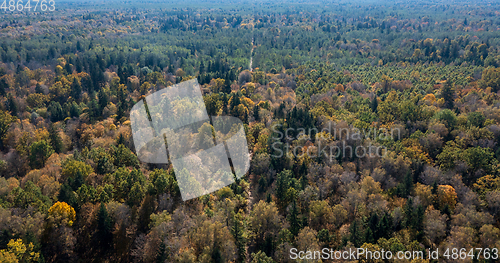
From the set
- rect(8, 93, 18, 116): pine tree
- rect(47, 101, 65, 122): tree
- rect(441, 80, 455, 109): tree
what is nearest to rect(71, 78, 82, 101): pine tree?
rect(47, 101, 65, 122): tree

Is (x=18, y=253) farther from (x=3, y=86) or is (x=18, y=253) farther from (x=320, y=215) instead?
(x=3, y=86)


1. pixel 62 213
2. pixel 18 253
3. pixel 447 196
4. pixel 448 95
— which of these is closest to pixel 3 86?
pixel 62 213

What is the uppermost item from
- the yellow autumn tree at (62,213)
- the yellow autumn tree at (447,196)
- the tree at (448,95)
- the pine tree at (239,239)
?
the tree at (448,95)

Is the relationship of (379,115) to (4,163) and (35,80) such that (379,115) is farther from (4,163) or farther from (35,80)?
(35,80)

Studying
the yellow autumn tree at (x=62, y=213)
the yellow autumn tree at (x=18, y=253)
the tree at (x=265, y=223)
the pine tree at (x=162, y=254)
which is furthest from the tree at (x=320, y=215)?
the yellow autumn tree at (x=18, y=253)

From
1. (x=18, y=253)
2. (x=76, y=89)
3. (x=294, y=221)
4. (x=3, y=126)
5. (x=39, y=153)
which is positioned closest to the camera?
(x=18, y=253)

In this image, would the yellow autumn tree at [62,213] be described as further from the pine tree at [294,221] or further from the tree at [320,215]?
the tree at [320,215]

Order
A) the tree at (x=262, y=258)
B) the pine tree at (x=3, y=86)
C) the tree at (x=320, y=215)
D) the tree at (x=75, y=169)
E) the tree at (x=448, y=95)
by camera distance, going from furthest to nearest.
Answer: the pine tree at (x=3, y=86) < the tree at (x=448, y=95) < the tree at (x=75, y=169) < the tree at (x=320, y=215) < the tree at (x=262, y=258)
